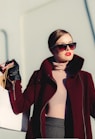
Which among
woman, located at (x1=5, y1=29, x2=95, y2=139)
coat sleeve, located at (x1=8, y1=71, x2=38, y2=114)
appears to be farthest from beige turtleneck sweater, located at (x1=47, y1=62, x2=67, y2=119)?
coat sleeve, located at (x1=8, y1=71, x2=38, y2=114)

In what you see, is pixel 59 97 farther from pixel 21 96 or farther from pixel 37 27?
pixel 37 27

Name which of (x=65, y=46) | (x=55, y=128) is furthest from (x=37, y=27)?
(x=55, y=128)

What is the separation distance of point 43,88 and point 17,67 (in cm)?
17

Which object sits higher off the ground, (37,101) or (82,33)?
(82,33)

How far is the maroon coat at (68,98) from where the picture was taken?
2379 millimetres

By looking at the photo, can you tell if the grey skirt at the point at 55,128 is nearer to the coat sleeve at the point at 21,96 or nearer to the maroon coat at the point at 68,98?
the maroon coat at the point at 68,98

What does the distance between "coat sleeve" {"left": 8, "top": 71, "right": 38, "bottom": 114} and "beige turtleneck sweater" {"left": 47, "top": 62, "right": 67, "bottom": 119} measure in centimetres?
11

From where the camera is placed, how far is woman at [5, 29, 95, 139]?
93.9 inches

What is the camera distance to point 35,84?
249cm

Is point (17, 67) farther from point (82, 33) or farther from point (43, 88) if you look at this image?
point (82, 33)

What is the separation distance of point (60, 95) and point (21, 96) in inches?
8.7

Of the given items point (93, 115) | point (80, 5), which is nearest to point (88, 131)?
point (93, 115)

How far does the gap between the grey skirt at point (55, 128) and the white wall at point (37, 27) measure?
14 cm

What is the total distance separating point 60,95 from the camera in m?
2.41
